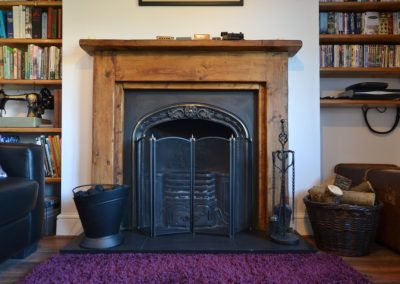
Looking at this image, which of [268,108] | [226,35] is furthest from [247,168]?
[226,35]

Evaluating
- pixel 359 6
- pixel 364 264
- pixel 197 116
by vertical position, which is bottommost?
pixel 364 264

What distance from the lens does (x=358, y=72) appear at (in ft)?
7.53

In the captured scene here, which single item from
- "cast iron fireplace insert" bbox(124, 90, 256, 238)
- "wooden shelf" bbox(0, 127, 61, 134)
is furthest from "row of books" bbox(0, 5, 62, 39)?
"cast iron fireplace insert" bbox(124, 90, 256, 238)

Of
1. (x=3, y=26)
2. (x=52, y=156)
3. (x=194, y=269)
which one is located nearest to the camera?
(x=194, y=269)

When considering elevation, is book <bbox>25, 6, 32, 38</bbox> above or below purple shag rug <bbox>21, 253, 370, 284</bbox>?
above

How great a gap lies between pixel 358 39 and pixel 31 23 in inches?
99.1

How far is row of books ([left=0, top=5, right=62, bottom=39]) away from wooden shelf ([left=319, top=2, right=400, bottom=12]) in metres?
2.04

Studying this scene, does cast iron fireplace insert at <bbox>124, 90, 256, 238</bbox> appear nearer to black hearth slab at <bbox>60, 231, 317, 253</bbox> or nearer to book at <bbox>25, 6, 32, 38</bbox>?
black hearth slab at <bbox>60, 231, 317, 253</bbox>

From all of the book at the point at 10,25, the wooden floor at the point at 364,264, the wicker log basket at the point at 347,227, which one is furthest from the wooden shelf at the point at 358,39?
the book at the point at 10,25

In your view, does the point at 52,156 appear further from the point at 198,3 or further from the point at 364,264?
the point at 364,264

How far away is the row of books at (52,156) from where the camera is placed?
84.7 inches

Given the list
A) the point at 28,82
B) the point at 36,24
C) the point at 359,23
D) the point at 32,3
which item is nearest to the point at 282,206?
the point at 359,23

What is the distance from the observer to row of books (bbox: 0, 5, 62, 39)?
224cm

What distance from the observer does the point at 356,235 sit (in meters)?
1.62
